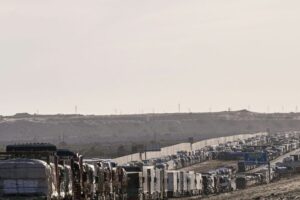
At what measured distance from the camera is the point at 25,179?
39.2 m

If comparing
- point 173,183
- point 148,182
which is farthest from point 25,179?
point 173,183

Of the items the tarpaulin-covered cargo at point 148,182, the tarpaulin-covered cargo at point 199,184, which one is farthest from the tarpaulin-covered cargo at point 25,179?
the tarpaulin-covered cargo at point 199,184

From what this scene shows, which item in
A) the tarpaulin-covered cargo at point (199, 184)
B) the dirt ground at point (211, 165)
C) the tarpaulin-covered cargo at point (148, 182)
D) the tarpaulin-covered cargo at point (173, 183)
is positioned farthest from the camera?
the dirt ground at point (211, 165)

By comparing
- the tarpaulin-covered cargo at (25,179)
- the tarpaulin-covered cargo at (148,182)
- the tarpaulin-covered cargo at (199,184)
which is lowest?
the tarpaulin-covered cargo at (199,184)

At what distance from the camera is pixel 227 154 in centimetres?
16575

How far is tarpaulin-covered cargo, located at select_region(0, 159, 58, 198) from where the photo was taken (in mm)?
39031

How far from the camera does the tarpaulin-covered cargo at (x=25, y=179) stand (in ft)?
128

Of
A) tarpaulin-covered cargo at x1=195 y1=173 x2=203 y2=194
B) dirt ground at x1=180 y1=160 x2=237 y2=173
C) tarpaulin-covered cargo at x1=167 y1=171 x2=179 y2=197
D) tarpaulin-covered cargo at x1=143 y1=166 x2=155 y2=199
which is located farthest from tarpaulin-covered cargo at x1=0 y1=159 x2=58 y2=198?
dirt ground at x1=180 y1=160 x2=237 y2=173

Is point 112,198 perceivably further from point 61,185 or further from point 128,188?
point 61,185

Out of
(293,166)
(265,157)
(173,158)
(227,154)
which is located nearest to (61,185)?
(265,157)

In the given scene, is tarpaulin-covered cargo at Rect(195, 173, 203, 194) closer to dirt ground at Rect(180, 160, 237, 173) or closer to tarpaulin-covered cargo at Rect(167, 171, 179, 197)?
tarpaulin-covered cargo at Rect(167, 171, 179, 197)

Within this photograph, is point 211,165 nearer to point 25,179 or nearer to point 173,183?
point 173,183

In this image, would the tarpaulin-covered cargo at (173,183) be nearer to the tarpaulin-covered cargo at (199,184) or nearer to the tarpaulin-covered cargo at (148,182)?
the tarpaulin-covered cargo at (148,182)

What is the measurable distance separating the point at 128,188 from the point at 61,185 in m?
19.0
